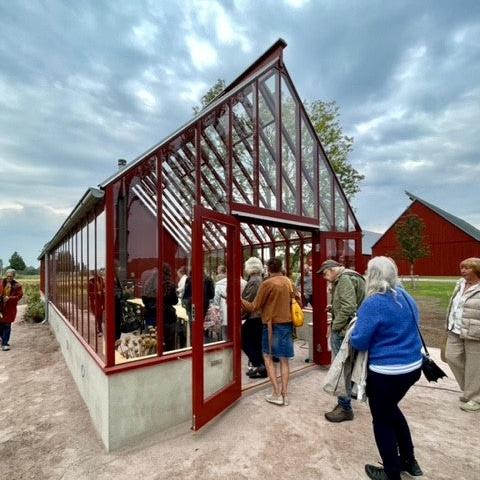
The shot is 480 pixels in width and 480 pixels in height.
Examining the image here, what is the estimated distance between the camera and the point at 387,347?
252cm

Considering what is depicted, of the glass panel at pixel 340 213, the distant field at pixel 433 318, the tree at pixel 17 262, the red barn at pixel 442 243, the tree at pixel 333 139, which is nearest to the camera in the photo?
the glass panel at pixel 340 213

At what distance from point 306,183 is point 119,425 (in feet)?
14.4

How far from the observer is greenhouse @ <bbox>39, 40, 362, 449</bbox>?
3.56 meters

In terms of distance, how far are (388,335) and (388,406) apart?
1.72ft

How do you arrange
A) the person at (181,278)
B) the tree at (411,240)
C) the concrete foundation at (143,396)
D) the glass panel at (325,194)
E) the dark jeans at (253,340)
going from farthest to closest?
the tree at (411,240) < the glass panel at (325,194) < the dark jeans at (253,340) < the person at (181,278) < the concrete foundation at (143,396)

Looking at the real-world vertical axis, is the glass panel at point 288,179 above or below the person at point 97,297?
above

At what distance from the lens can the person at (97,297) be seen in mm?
4016

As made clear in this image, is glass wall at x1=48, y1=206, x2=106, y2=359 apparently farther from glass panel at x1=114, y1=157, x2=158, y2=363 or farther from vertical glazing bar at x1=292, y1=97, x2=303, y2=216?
vertical glazing bar at x1=292, y1=97, x2=303, y2=216

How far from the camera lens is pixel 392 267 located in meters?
2.64

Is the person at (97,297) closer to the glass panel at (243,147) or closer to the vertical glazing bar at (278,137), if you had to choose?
the glass panel at (243,147)

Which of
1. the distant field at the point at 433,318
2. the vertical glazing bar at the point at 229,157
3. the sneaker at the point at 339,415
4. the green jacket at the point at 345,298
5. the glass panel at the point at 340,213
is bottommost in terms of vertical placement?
the distant field at the point at 433,318

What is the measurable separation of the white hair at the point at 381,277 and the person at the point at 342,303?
122 centimetres

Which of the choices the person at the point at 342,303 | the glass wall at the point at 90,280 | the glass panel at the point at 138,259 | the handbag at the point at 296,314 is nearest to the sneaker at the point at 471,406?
the person at the point at 342,303

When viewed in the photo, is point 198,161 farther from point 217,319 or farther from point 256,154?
point 217,319
